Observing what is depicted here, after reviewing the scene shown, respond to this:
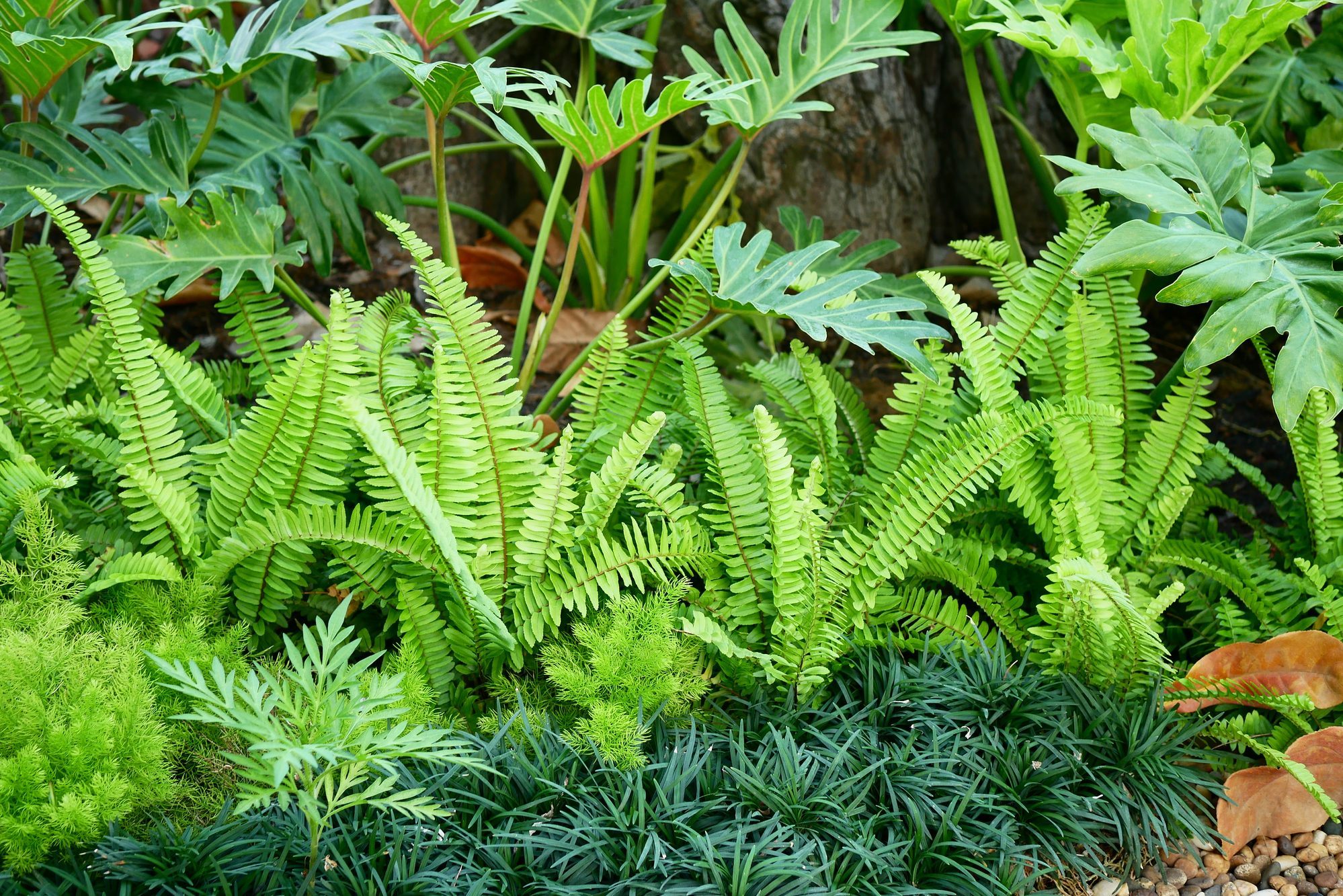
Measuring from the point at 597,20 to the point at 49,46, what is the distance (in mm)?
1258

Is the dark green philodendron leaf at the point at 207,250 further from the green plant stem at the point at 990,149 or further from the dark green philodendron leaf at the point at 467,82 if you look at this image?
the green plant stem at the point at 990,149

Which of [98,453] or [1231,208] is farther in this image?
[1231,208]

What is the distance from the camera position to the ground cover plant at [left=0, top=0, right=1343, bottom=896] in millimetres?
1542

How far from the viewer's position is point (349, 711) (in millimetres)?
1449

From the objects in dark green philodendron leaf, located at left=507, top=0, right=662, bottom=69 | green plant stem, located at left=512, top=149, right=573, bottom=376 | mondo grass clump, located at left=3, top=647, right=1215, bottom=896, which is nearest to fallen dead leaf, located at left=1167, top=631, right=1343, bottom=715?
mondo grass clump, located at left=3, top=647, right=1215, bottom=896

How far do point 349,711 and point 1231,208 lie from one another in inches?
92.2

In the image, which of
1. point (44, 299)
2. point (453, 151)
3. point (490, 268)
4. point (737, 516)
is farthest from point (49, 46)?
point (737, 516)

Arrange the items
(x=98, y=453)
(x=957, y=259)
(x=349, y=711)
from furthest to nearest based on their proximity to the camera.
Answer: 1. (x=957, y=259)
2. (x=98, y=453)
3. (x=349, y=711)

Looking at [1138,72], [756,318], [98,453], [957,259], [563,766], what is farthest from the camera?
[957,259]

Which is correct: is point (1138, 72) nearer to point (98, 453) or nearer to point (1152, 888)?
point (1152, 888)

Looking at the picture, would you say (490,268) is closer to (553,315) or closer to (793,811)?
(553,315)

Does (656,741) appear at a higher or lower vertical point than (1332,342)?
lower

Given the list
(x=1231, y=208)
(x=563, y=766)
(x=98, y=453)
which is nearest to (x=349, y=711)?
(x=563, y=766)

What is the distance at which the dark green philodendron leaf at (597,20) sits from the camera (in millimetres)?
2570
